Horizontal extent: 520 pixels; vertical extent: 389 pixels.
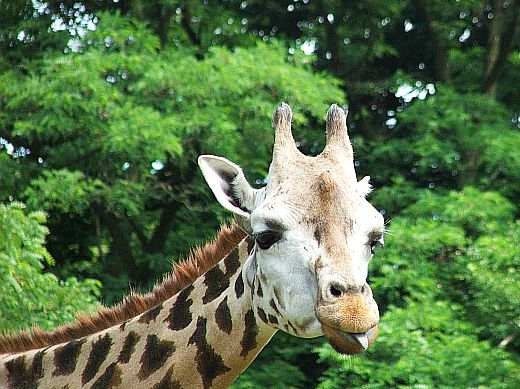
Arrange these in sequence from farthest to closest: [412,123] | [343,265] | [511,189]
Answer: [412,123] < [511,189] < [343,265]

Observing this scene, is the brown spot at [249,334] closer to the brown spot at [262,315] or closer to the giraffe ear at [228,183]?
the brown spot at [262,315]

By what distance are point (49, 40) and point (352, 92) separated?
4098 mm

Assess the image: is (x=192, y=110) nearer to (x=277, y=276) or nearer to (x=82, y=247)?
(x=82, y=247)

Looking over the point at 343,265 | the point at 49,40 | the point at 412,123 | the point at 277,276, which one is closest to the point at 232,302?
the point at 277,276

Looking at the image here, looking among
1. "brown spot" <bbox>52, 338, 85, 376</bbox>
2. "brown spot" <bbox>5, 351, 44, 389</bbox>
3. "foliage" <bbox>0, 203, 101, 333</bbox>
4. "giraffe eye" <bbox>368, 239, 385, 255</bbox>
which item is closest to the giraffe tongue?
"giraffe eye" <bbox>368, 239, 385, 255</bbox>

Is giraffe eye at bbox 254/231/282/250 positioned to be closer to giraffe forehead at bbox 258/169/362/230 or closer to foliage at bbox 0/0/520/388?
giraffe forehead at bbox 258/169/362/230

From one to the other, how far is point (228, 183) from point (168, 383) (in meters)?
0.89

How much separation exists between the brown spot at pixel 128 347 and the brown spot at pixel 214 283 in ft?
1.15

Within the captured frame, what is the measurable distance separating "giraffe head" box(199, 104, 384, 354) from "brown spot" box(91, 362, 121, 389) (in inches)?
29.3

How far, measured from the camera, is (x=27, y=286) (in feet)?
22.7

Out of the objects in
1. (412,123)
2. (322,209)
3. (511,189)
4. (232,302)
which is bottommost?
(511,189)

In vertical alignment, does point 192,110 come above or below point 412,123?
above

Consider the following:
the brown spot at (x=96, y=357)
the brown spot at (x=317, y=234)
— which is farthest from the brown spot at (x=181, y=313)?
the brown spot at (x=317, y=234)

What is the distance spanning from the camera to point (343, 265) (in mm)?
3631
